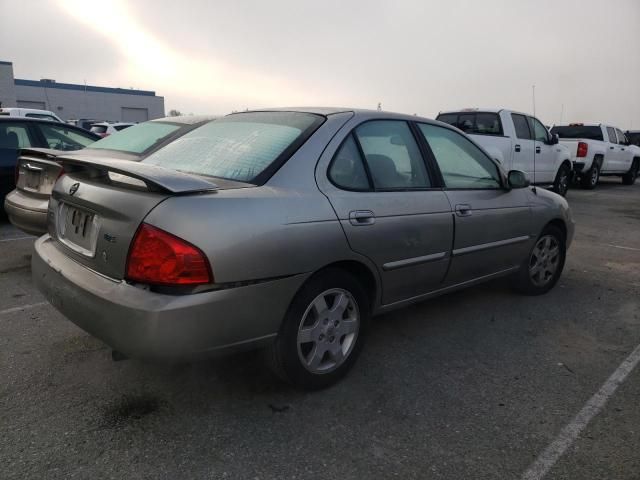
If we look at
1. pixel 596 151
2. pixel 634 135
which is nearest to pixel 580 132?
pixel 596 151

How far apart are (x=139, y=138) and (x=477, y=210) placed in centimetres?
392

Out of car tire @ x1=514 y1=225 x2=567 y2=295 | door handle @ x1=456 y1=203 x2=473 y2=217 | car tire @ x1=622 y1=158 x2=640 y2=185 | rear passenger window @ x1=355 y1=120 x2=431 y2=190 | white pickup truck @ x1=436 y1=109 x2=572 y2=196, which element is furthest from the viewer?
car tire @ x1=622 y1=158 x2=640 y2=185

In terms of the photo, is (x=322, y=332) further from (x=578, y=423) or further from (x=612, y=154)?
(x=612, y=154)

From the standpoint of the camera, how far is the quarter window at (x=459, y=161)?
11.8 feet

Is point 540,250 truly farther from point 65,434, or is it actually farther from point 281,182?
point 65,434

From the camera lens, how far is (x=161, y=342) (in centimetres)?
223

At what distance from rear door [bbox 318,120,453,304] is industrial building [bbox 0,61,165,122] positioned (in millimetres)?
48024

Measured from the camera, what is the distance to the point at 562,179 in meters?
12.2

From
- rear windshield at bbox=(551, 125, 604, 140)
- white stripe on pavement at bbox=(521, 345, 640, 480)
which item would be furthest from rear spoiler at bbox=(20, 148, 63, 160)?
rear windshield at bbox=(551, 125, 604, 140)

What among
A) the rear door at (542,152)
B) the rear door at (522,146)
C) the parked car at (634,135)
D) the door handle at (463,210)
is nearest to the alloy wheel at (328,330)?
the door handle at (463,210)

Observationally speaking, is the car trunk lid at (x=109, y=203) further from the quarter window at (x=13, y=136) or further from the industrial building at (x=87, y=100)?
the industrial building at (x=87, y=100)

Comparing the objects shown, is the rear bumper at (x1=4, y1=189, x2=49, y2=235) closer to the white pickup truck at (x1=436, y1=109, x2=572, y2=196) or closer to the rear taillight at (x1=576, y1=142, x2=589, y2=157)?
the white pickup truck at (x1=436, y1=109, x2=572, y2=196)

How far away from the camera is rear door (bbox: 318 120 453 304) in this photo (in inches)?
113

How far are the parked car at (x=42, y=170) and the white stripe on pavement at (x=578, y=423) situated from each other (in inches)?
125
